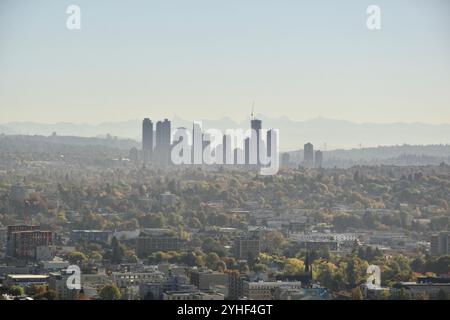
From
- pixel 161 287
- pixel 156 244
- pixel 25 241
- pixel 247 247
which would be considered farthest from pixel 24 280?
pixel 156 244

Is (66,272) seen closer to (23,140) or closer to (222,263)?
(222,263)

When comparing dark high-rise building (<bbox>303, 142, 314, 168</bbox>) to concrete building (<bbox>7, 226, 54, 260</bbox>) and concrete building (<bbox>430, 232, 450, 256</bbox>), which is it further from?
concrete building (<bbox>7, 226, 54, 260</bbox>)

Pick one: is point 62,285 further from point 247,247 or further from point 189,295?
point 247,247

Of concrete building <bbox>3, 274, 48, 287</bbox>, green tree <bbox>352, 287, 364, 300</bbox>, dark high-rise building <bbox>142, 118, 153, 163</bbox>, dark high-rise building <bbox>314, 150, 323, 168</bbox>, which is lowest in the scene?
green tree <bbox>352, 287, 364, 300</bbox>

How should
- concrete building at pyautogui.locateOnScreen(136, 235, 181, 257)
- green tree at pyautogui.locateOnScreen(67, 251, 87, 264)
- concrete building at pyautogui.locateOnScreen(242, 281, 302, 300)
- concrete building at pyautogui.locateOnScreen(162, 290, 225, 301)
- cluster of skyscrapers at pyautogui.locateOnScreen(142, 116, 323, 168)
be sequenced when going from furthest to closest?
1. cluster of skyscrapers at pyautogui.locateOnScreen(142, 116, 323, 168)
2. concrete building at pyautogui.locateOnScreen(136, 235, 181, 257)
3. green tree at pyautogui.locateOnScreen(67, 251, 87, 264)
4. concrete building at pyautogui.locateOnScreen(242, 281, 302, 300)
5. concrete building at pyautogui.locateOnScreen(162, 290, 225, 301)

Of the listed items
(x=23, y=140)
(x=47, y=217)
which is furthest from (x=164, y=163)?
(x=47, y=217)

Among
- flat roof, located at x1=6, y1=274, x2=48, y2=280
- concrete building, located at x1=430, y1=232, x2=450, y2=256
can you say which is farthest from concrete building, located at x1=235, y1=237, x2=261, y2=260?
flat roof, located at x1=6, y1=274, x2=48, y2=280
